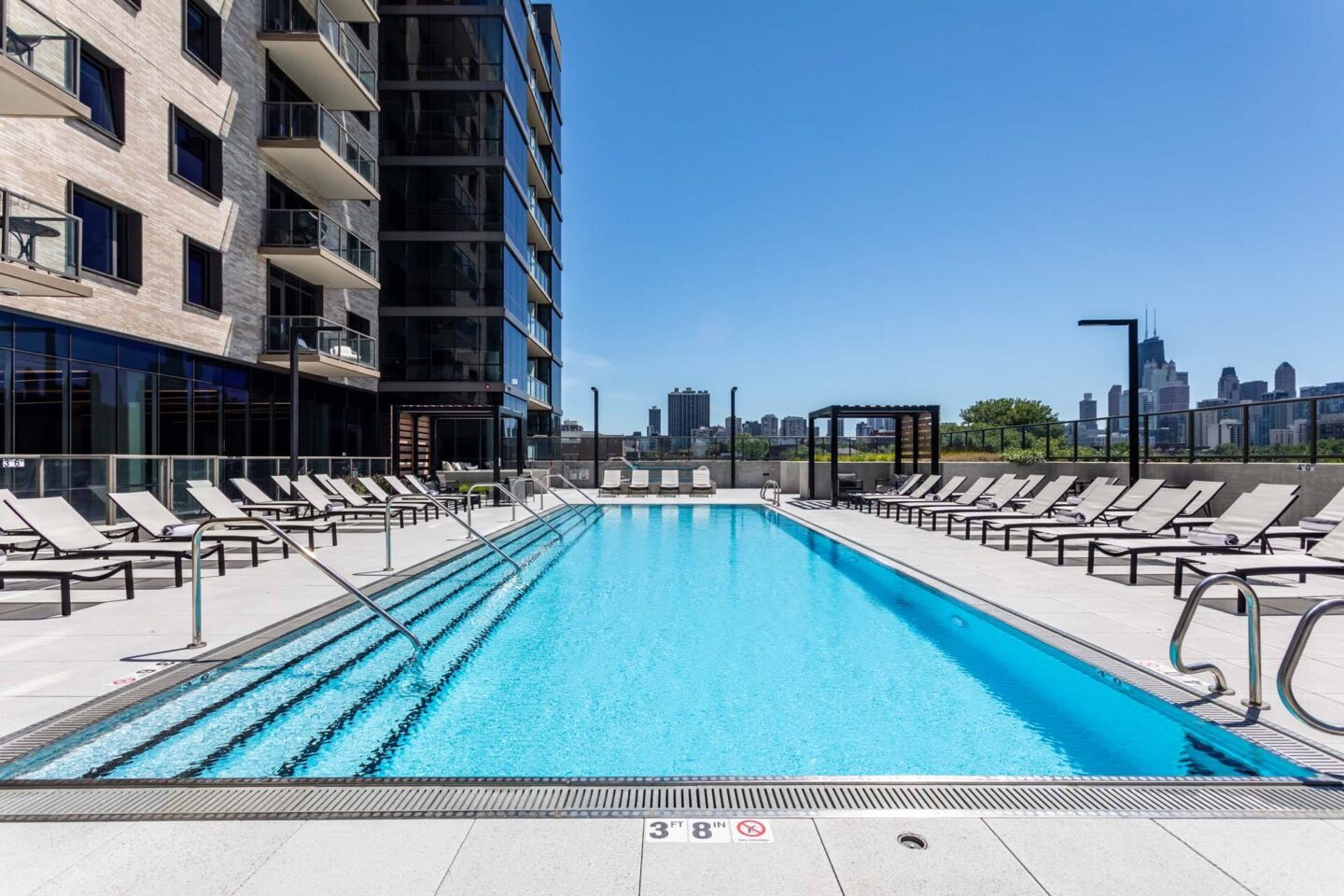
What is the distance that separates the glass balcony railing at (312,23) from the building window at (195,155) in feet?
12.6

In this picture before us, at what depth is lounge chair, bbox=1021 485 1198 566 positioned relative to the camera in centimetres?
820

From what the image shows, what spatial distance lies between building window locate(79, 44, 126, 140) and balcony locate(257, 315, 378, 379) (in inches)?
184

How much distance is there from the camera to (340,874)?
7.22ft

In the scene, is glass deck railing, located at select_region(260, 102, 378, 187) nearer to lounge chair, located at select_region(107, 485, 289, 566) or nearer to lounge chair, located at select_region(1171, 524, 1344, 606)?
lounge chair, located at select_region(107, 485, 289, 566)

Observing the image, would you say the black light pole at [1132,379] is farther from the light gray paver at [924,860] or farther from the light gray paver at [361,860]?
the light gray paver at [361,860]

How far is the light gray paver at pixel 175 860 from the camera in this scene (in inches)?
84.7

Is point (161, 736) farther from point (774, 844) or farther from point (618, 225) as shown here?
point (618, 225)

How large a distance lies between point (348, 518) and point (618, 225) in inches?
918

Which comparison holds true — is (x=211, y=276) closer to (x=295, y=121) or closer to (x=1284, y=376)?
(x=295, y=121)

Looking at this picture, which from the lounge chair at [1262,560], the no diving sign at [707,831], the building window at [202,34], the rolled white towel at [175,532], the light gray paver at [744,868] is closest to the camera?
the light gray paver at [744,868]

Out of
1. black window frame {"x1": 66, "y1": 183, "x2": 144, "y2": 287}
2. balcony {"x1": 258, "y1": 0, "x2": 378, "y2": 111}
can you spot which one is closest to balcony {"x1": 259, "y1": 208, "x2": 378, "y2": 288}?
balcony {"x1": 258, "y1": 0, "x2": 378, "y2": 111}

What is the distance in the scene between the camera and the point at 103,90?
476 inches

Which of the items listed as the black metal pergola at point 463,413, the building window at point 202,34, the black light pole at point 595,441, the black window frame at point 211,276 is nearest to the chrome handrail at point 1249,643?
the black window frame at point 211,276

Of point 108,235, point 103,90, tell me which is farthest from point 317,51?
point 108,235
